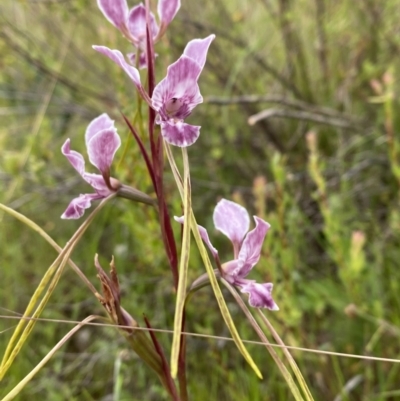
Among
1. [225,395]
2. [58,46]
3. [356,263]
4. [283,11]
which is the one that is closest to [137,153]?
[356,263]

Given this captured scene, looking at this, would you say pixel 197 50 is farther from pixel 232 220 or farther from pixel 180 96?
pixel 232 220

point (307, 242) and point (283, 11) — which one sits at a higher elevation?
point (283, 11)

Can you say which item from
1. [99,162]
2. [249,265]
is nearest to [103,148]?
[99,162]

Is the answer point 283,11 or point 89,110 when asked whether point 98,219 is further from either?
point 283,11

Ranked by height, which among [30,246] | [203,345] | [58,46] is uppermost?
[58,46]

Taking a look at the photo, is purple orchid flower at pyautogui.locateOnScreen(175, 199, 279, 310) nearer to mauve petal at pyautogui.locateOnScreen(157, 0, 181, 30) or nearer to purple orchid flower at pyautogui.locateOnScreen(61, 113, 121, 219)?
purple orchid flower at pyautogui.locateOnScreen(61, 113, 121, 219)

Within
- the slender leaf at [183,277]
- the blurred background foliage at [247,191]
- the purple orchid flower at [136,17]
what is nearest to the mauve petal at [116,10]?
the purple orchid flower at [136,17]

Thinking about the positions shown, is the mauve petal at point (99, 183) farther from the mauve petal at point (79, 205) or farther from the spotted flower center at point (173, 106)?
the spotted flower center at point (173, 106)

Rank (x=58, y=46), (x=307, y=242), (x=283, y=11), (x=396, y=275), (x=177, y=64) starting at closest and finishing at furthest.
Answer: (x=177, y=64), (x=396, y=275), (x=307, y=242), (x=283, y=11), (x=58, y=46)
